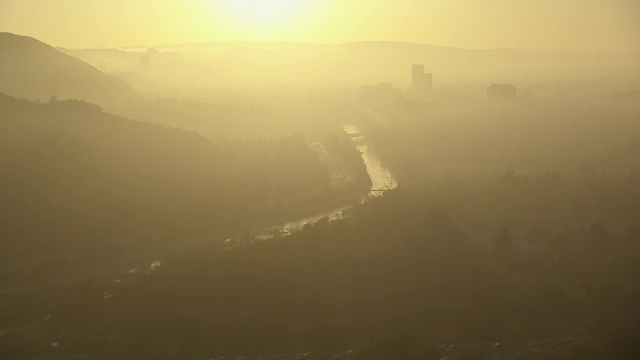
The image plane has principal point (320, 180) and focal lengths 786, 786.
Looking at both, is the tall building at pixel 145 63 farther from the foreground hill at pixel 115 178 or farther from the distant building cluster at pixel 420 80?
the foreground hill at pixel 115 178

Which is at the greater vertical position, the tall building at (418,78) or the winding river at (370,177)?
the tall building at (418,78)

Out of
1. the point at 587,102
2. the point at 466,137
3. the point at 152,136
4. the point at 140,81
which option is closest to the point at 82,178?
the point at 152,136

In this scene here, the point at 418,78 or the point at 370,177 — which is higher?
the point at 418,78

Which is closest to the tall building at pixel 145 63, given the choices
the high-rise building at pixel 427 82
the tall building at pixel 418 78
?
the tall building at pixel 418 78

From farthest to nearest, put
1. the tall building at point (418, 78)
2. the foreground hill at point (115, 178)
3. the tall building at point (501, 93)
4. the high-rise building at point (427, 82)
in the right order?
the tall building at point (418, 78) < the high-rise building at point (427, 82) < the tall building at point (501, 93) < the foreground hill at point (115, 178)

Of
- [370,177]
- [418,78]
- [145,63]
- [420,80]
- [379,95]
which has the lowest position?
[370,177]

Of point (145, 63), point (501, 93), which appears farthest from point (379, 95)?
point (145, 63)

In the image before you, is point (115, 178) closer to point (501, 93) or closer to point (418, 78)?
point (501, 93)

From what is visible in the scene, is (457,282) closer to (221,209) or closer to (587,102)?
(221,209)
